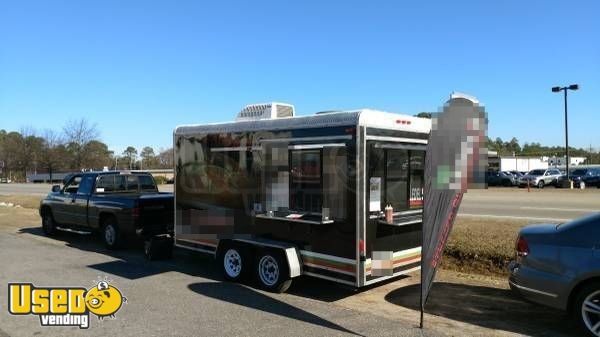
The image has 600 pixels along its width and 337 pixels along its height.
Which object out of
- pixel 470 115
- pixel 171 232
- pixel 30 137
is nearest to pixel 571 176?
pixel 171 232

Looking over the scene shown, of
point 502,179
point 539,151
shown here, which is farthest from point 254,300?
point 539,151

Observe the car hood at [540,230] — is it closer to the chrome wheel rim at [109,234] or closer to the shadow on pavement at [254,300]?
the shadow on pavement at [254,300]

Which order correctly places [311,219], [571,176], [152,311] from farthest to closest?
[571,176] → [311,219] → [152,311]

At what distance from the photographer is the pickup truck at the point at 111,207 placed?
11272 mm

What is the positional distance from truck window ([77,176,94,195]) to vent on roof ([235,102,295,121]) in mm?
5916

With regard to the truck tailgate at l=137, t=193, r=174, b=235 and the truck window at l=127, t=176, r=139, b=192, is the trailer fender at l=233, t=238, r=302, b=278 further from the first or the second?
the truck window at l=127, t=176, r=139, b=192

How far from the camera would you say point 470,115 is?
5.23 m

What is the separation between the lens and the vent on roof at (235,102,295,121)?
8255mm

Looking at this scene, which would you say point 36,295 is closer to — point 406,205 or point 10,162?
point 406,205

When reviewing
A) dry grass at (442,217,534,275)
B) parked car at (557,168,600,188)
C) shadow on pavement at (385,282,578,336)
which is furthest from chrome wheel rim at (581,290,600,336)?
parked car at (557,168,600,188)

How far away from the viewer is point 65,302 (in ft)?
23.3

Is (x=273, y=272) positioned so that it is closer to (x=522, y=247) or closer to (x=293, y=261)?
(x=293, y=261)

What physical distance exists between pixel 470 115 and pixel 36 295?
250 inches

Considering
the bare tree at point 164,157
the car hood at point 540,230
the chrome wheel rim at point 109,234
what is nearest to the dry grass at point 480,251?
the car hood at point 540,230
